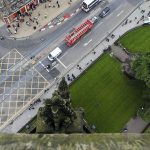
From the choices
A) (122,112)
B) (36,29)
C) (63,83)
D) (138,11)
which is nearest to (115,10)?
(138,11)

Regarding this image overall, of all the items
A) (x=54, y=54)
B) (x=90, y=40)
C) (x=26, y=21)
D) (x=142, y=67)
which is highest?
(x=26, y=21)

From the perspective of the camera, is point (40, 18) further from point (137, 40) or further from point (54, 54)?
point (137, 40)

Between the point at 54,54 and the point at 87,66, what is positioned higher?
the point at 54,54

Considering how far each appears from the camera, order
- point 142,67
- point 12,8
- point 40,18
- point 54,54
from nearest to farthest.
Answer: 1. point 142,67
2. point 54,54
3. point 12,8
4. point 40,18

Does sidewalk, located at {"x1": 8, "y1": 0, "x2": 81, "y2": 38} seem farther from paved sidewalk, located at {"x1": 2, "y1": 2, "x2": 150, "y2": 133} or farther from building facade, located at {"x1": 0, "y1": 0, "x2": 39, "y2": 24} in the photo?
paved sidewalk, located at {"x1": 2, "y1": 2, "x2": 150, "y2": 133}

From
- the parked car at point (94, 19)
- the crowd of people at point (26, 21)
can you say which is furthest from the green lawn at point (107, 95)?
the crowd of people at point (26, 21)

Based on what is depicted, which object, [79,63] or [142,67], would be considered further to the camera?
[79,63]

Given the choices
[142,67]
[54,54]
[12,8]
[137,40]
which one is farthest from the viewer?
[12,8]

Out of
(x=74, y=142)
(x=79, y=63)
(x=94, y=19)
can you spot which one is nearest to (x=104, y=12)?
(x=94, y=19)
